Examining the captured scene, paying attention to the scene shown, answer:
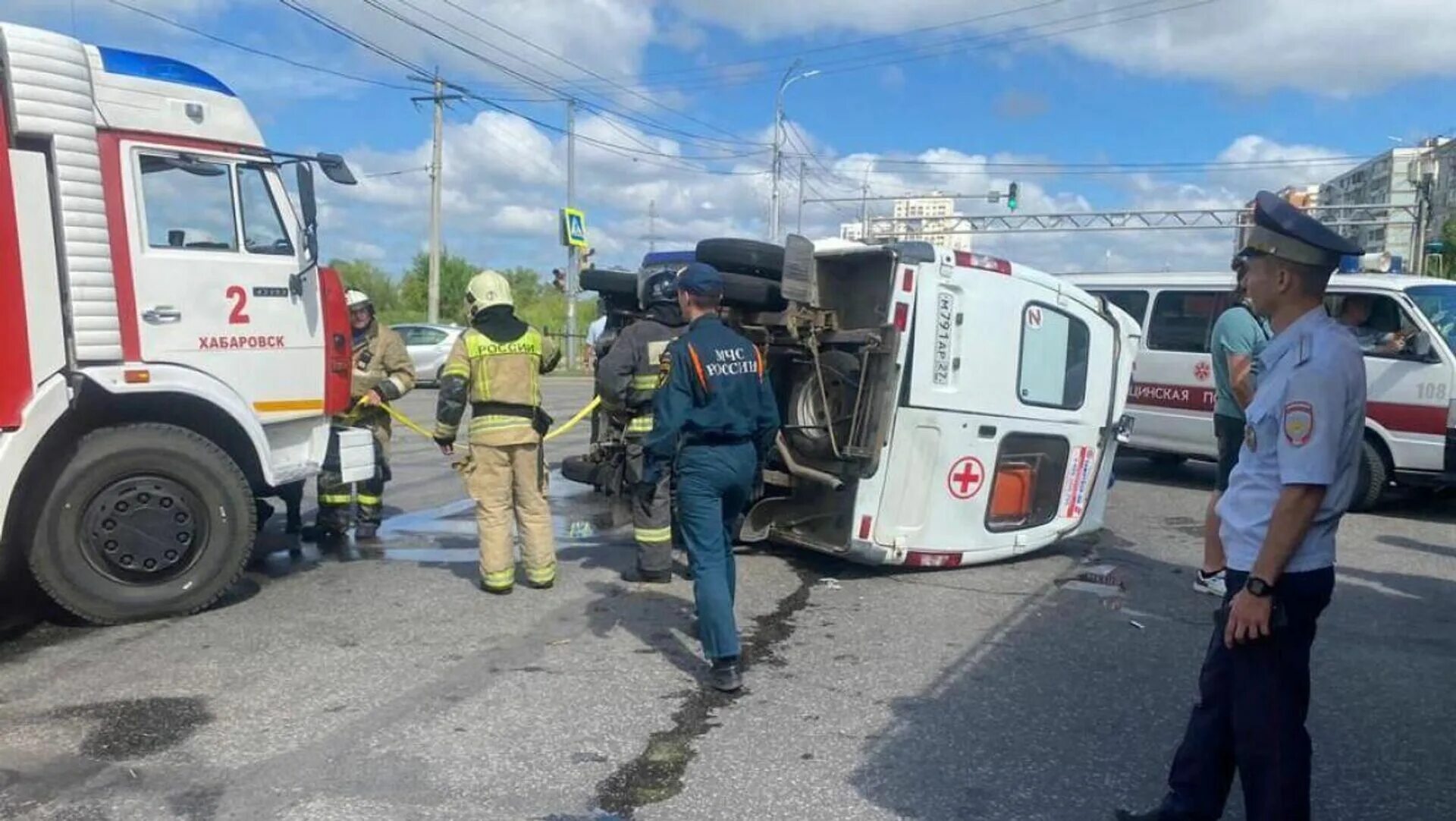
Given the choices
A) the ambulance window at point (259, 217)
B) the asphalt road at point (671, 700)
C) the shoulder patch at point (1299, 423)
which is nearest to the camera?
the shoulder patch at point (1299, 423)

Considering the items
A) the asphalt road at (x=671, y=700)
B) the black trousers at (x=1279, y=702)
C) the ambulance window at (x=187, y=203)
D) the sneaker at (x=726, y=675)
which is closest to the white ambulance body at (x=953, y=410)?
the asphalt road at (x=671, y=700)

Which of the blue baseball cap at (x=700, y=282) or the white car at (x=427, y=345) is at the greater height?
the blue baseball cap at (x=700, y=282)

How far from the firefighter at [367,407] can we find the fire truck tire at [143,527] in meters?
1.71

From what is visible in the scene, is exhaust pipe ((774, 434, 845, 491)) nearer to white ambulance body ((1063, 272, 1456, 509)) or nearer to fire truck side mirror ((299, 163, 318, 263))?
fire truck side mirror ((299, 163, 318, 263))

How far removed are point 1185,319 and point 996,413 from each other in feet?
16.1

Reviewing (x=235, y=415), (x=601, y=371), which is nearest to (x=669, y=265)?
(x=601, y=371)

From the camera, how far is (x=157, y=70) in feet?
19.0

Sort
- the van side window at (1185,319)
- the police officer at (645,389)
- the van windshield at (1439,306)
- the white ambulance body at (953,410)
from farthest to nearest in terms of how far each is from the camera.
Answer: the van side window at (1185,319) → the van windshield at (1439,306) → the police officer at (645,389) → the white ambulance body at (953,410)

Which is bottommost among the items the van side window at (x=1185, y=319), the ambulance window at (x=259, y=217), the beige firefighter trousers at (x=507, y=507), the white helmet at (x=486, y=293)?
the beige firefighter trousers at (x=507, y=507)

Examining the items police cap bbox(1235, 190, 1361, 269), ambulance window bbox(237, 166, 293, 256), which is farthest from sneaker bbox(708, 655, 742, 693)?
ambulance window bbox(237, 166, 293, 256)

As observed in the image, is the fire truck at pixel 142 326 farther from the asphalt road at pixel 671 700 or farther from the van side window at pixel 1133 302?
the van side window at pixel 1133 302

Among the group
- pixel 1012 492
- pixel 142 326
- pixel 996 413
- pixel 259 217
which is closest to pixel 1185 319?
pixel 1012 492

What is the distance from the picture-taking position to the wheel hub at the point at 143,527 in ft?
18.2

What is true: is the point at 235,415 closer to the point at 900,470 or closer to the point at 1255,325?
the point at 900,470
